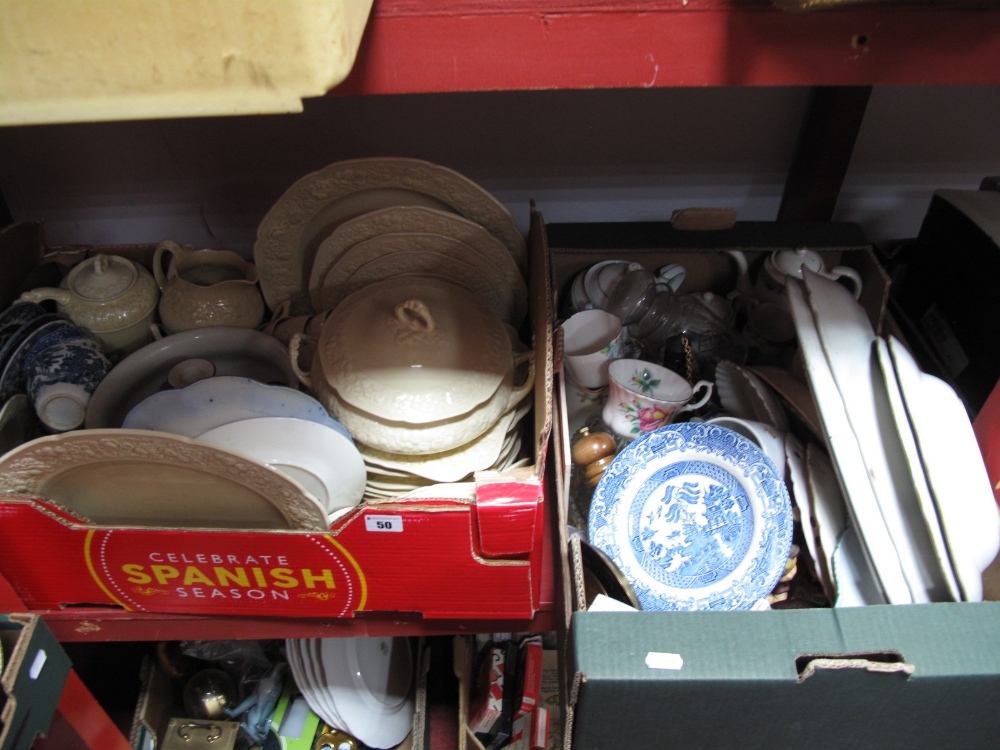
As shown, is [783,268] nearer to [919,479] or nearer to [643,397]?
[643,397]

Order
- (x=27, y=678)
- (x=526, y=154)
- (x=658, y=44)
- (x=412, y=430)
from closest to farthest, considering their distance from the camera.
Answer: (x=658, y=44) < (x=27, y=678) < (x=412, y=430) < (x=526, y=154)

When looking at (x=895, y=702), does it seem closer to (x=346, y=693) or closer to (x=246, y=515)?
(x=246, y=515)

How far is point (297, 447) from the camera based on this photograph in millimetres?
→ 688

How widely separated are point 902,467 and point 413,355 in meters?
0.48

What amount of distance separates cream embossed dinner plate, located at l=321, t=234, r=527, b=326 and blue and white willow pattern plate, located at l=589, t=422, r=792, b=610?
0.25m

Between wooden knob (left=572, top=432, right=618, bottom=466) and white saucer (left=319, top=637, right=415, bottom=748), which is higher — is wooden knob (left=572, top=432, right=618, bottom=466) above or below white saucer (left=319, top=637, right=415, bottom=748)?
above

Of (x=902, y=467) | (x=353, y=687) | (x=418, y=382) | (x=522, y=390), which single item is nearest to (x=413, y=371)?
Result: (x=418, y=382)

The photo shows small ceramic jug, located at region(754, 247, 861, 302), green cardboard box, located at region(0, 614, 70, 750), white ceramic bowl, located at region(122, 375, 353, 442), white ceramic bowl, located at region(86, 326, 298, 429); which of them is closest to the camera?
green cardboard box, located at region(0, 614, 70, 750)

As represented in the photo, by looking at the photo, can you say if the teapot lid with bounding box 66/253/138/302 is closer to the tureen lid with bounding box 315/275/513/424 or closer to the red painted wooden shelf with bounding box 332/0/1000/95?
the tureen lid with bounding box 315/275/513/424

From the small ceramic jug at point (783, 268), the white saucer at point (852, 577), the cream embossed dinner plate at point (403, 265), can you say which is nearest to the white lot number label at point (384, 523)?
the cream embossed dinner plate at point (403, 265)

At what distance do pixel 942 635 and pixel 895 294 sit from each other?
59cm

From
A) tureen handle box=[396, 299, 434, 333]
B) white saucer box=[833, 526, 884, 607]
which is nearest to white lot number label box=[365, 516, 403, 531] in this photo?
tureen handle box=[396, 299, 434, 333]

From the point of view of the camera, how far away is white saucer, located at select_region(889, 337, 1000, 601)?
24.5 inches

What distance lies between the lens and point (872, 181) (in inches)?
44.3
